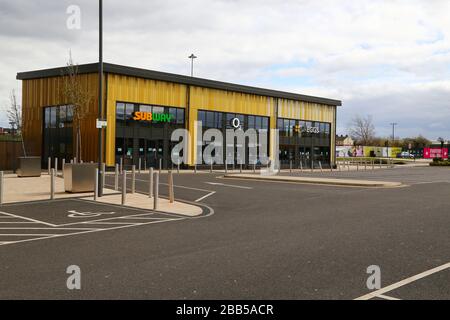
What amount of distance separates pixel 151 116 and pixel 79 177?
65.8ft

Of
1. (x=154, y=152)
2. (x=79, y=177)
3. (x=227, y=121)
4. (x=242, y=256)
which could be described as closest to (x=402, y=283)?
(x=242, y=256)

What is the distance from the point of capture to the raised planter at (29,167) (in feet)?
79.9

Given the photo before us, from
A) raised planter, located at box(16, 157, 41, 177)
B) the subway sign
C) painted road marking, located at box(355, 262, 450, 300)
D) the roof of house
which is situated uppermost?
the roof of house

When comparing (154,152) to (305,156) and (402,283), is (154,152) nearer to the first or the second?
(305,156)

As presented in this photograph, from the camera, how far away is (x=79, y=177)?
54.7 ft

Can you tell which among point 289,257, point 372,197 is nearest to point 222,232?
point 289,257

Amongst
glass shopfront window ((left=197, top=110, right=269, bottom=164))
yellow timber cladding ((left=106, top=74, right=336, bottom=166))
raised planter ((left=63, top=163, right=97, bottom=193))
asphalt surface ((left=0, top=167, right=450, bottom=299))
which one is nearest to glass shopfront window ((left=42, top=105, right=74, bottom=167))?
yellow timber cladding ((left=106, top=74, right=336, bottom=166))

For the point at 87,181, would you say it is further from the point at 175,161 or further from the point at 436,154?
the point at 436,154

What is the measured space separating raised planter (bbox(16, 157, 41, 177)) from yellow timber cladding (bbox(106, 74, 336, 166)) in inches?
346

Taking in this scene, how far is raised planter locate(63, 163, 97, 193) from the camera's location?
16531mm

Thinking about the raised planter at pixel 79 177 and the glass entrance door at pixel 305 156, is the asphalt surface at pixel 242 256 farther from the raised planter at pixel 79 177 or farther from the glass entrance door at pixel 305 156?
the glass entrance door at pixel 305 156

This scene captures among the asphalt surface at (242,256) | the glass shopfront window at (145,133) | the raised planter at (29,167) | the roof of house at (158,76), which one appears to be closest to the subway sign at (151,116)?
the glass shopfront window at (145,133)

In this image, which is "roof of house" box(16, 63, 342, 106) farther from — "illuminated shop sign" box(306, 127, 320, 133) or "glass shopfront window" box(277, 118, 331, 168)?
"illuminated shop sign" box(306, 127, 320, 133)
